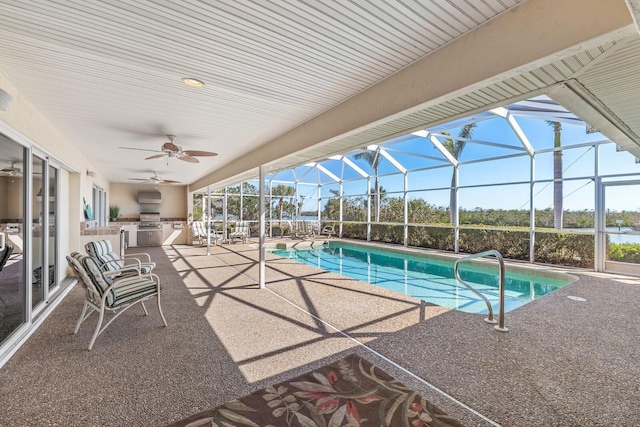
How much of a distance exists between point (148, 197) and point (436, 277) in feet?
38.1

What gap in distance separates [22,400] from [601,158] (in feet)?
34.9

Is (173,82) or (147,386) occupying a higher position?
(173,82)

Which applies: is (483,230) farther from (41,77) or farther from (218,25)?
(41,77)

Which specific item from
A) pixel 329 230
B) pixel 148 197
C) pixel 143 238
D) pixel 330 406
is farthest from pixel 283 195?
pixel 330 406

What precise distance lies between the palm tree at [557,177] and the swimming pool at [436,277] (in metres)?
2.06

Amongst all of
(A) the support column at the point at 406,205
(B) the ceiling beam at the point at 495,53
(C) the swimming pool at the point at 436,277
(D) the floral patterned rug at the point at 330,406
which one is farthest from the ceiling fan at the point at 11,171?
(A) the support column at the point at 406,205

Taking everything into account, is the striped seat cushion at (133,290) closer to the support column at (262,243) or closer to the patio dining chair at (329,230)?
the support column at (262,243)

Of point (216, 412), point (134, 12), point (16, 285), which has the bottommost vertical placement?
point (216, 412)

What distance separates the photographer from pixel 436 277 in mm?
7211

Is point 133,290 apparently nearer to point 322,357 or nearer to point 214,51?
point 322,357

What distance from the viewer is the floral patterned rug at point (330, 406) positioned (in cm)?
189

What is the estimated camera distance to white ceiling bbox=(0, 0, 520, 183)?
1.79 meters

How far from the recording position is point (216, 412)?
1968mm

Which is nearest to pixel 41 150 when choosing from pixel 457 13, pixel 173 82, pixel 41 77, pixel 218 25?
pixel 41 77
